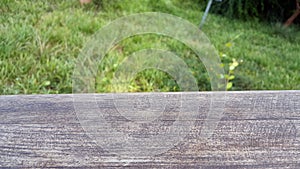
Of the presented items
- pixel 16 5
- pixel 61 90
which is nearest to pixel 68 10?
pixel 16 5

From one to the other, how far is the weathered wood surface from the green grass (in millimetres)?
891

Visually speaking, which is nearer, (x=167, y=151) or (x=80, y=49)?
(x=167, y=151)

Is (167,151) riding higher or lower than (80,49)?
lower

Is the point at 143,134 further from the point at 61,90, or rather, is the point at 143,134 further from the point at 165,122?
the point at 61,90

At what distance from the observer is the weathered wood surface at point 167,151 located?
0.41 metres

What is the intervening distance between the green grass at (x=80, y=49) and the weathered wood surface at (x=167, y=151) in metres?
0.89

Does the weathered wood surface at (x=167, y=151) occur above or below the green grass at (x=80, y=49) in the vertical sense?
below

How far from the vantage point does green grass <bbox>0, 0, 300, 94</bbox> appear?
4.68 ft

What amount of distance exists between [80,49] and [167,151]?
1325mm

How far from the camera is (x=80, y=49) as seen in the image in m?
1.67

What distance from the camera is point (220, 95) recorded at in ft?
1.88

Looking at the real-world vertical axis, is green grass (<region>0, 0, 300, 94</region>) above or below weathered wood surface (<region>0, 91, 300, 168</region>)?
above

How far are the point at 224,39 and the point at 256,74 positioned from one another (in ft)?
1.95

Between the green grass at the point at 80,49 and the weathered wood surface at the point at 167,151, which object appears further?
the green grass at the point at 80,49
